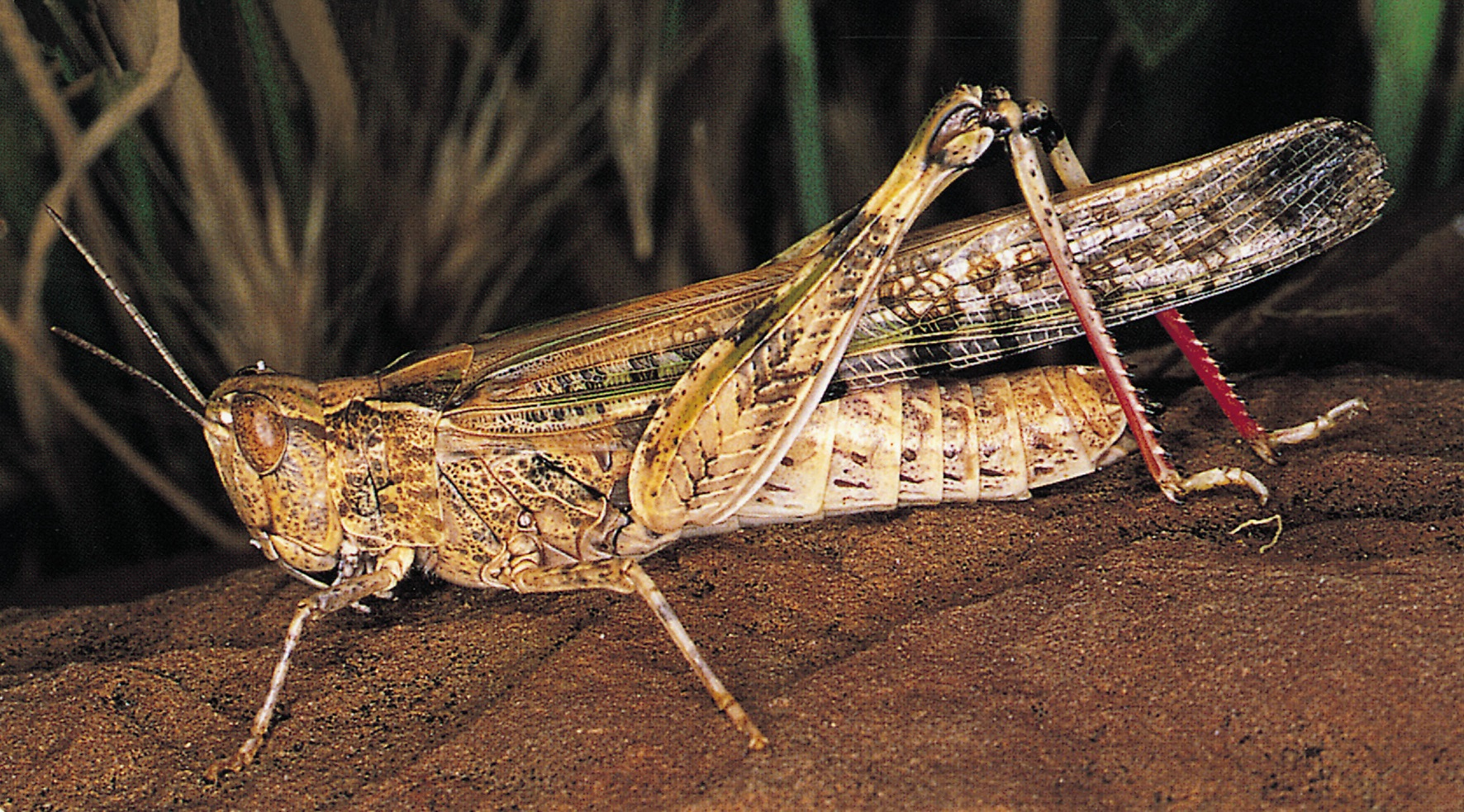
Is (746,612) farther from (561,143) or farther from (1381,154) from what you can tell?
(561,143)

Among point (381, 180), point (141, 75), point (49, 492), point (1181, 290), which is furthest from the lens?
point (381, 180)

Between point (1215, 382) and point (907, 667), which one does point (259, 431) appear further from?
point (1215, 382)

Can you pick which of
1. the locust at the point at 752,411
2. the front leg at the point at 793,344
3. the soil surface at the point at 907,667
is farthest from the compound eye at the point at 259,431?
the front leg at the point at 793,344

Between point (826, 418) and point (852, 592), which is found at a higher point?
point (826, 418)

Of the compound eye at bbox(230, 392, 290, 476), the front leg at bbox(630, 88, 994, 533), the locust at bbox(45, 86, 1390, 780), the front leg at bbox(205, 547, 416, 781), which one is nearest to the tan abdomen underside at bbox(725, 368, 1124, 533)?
the locust at bbox(45, 86, 1390, 780)

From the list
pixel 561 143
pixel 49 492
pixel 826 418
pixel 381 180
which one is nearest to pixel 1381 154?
pixel 826 418

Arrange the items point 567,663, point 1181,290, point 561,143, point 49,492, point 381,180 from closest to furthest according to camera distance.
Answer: point 567,663 → point 1181,290 → point 49,492 → point 381,180 → point 561,143

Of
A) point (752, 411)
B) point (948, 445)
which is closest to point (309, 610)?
point (752, 411)
